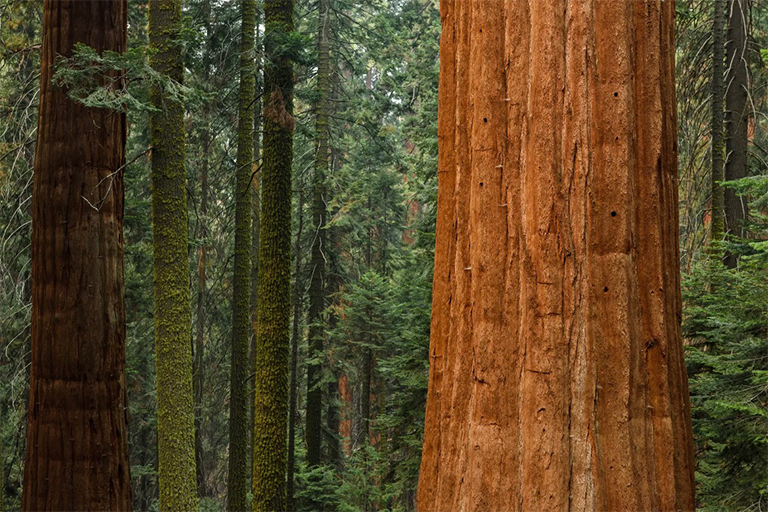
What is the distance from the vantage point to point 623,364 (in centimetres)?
264

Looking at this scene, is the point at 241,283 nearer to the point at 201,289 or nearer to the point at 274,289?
the point at 274,289

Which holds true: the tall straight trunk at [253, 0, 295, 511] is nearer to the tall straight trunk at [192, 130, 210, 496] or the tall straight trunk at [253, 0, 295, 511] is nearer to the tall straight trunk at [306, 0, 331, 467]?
the tall straight trunk at [306, 0, 331, 467]

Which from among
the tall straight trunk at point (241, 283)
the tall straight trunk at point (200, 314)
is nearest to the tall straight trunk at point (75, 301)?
the tall straight trunk at point (241, 283)

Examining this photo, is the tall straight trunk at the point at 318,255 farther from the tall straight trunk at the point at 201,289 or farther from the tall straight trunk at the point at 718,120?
the tall straight trunk at the point at 718,120

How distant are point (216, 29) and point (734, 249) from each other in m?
12.4

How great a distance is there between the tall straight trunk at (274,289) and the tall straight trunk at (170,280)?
3.98 ft

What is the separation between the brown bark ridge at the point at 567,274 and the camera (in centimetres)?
261

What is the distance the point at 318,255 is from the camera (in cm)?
1933

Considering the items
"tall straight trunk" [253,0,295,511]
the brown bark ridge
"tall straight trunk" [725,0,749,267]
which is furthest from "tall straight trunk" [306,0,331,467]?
the brown bark ridge

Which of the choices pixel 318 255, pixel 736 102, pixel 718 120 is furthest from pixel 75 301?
pixel 318 255

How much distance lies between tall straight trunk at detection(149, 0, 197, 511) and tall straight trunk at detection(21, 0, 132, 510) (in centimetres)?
556

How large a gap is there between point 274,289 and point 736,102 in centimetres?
898

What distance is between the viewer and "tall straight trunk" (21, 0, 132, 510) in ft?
12.2

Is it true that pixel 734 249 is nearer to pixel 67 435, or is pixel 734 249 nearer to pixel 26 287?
pixel 67 435
